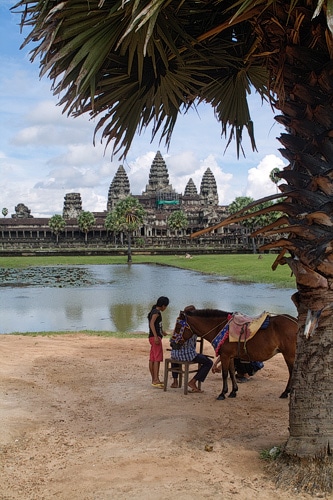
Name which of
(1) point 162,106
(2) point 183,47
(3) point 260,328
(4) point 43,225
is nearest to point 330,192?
(2) point 183,47

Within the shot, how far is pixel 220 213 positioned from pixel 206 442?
91.7m

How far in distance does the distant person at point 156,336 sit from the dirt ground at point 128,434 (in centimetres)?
20

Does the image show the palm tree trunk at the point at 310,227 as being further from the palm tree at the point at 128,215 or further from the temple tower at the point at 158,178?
the temple tower at the point at 158,178

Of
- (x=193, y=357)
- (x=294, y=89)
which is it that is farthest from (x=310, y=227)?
(x=193, y=357)

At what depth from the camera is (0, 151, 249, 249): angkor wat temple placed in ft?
268

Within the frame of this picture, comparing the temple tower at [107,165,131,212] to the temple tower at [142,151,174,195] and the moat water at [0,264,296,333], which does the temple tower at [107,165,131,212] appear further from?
the moat water at [0,264,296,333]

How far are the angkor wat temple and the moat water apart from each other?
41.3 meters

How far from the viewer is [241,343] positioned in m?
7.09

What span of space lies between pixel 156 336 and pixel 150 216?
3319 inches

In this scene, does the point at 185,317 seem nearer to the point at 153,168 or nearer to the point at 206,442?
the point at 206,442

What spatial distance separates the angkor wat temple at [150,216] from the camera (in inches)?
3219

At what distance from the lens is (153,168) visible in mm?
108875

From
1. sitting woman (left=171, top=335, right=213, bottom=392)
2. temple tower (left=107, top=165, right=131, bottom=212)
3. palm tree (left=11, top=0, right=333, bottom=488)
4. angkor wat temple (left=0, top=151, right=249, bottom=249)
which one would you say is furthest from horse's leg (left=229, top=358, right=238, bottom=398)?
temple tower (left=107, top=165, right=131, bottom=212)

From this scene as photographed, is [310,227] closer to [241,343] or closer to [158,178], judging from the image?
[241,343]
